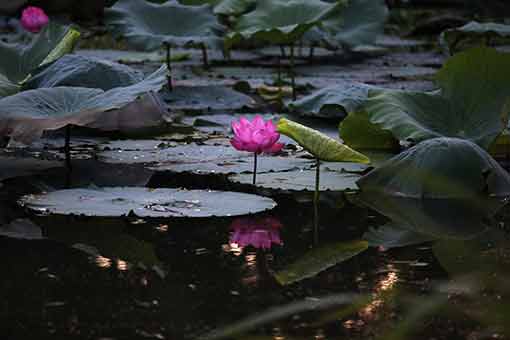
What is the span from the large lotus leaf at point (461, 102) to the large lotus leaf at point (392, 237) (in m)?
0.55

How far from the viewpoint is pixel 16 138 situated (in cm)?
260

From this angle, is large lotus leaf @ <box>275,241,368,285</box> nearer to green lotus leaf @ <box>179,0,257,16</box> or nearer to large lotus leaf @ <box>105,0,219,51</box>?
large lotus leaf @ <box>105,0,219,51</box>

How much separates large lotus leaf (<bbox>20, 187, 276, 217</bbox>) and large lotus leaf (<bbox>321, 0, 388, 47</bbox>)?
3.25 m

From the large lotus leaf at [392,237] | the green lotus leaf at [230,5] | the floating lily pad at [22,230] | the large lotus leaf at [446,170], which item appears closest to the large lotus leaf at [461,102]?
the large lotus leaf at [446,170]

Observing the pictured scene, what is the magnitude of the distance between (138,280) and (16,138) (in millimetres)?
882

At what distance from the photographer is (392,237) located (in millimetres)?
2254

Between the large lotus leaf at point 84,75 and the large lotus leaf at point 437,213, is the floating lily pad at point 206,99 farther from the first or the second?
the large lotus leaf at point 437,213

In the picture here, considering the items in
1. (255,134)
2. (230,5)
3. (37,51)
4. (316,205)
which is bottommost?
(316,205)

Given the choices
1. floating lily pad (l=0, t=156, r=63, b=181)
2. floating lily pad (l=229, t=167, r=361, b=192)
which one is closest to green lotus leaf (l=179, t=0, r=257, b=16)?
floating lily pad (l=0, t=156, r=63, b=181)

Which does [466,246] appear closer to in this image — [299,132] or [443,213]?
[443,213]

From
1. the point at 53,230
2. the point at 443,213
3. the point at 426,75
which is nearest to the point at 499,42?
the point at 426,75

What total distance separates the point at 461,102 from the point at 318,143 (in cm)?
61

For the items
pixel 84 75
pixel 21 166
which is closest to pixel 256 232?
pixel 21 166

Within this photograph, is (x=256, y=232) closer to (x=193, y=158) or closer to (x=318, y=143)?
(x=318, y=143)
